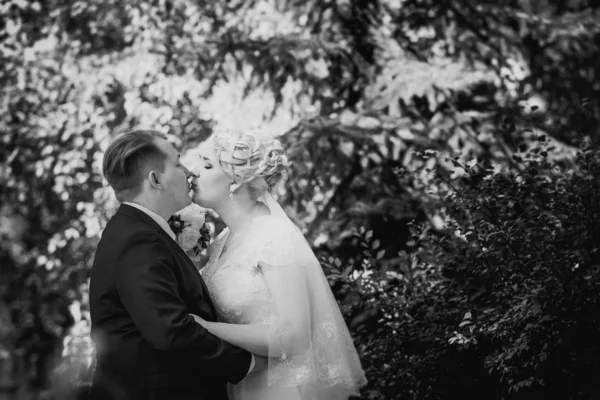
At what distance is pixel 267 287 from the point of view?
293 cm

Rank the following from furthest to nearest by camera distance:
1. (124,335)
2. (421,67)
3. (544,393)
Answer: (421,67) < (544,393) < (124,335)

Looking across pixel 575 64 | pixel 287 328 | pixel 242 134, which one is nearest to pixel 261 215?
pixel 242 134

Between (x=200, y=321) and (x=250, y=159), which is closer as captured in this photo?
(x=200, y=321)

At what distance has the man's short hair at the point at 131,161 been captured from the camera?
271 cm

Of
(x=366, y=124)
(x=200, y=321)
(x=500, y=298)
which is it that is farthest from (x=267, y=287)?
(x=366, y=124)

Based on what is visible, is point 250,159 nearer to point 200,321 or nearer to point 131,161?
point 131,161

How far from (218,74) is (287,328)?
3915 mm

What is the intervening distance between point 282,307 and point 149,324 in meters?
0.57

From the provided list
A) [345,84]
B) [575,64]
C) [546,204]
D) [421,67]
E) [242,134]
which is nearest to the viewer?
[242,134]

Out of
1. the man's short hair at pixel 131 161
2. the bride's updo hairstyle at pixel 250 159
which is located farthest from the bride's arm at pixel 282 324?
the man's short hair at pixel 131 161

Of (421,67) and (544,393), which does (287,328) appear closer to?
(544,393)

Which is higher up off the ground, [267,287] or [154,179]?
[154,179]

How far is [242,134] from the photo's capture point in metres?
3.13

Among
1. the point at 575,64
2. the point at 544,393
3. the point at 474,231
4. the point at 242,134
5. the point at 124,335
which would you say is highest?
the point at 575,64
